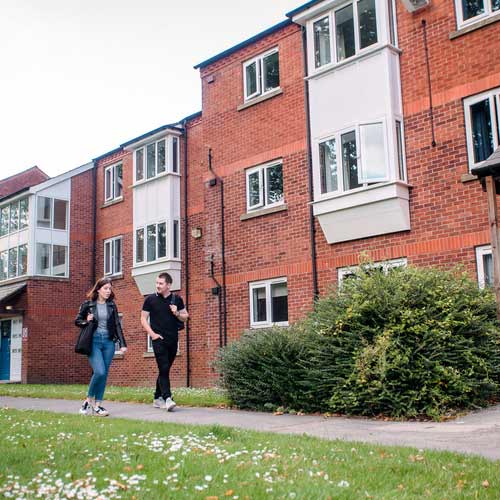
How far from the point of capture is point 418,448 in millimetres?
5699

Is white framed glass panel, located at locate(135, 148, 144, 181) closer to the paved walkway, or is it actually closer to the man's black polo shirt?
the paved walkway

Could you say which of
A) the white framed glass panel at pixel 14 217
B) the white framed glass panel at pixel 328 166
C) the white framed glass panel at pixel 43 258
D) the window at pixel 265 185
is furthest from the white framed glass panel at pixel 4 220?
the white framed glass panel at pixel 328 166

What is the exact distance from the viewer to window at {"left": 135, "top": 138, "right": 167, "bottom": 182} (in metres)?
21.9

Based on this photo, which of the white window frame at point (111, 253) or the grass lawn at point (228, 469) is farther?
the white window frame at point (111, 253)

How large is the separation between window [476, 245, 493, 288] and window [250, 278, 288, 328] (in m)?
4.76

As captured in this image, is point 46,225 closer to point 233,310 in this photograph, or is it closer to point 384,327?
point 233,310

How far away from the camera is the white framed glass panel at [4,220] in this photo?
90.7 feet

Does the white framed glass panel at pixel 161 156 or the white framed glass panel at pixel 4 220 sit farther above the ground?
the white framed glass panel at pixel 161 156

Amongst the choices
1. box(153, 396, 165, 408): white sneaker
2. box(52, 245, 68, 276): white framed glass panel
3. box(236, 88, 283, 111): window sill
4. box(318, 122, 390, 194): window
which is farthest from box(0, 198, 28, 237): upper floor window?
box(153, 396, 165, 408): white sneaker

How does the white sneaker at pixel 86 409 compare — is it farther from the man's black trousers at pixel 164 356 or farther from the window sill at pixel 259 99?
the window sill at pixel 259 99

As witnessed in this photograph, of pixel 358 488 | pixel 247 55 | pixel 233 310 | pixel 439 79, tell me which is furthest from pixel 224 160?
pixel 358 488

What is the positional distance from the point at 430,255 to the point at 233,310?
5685 mm

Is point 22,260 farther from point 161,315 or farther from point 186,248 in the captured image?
point 161,315

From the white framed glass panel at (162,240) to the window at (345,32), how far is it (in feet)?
28.0
